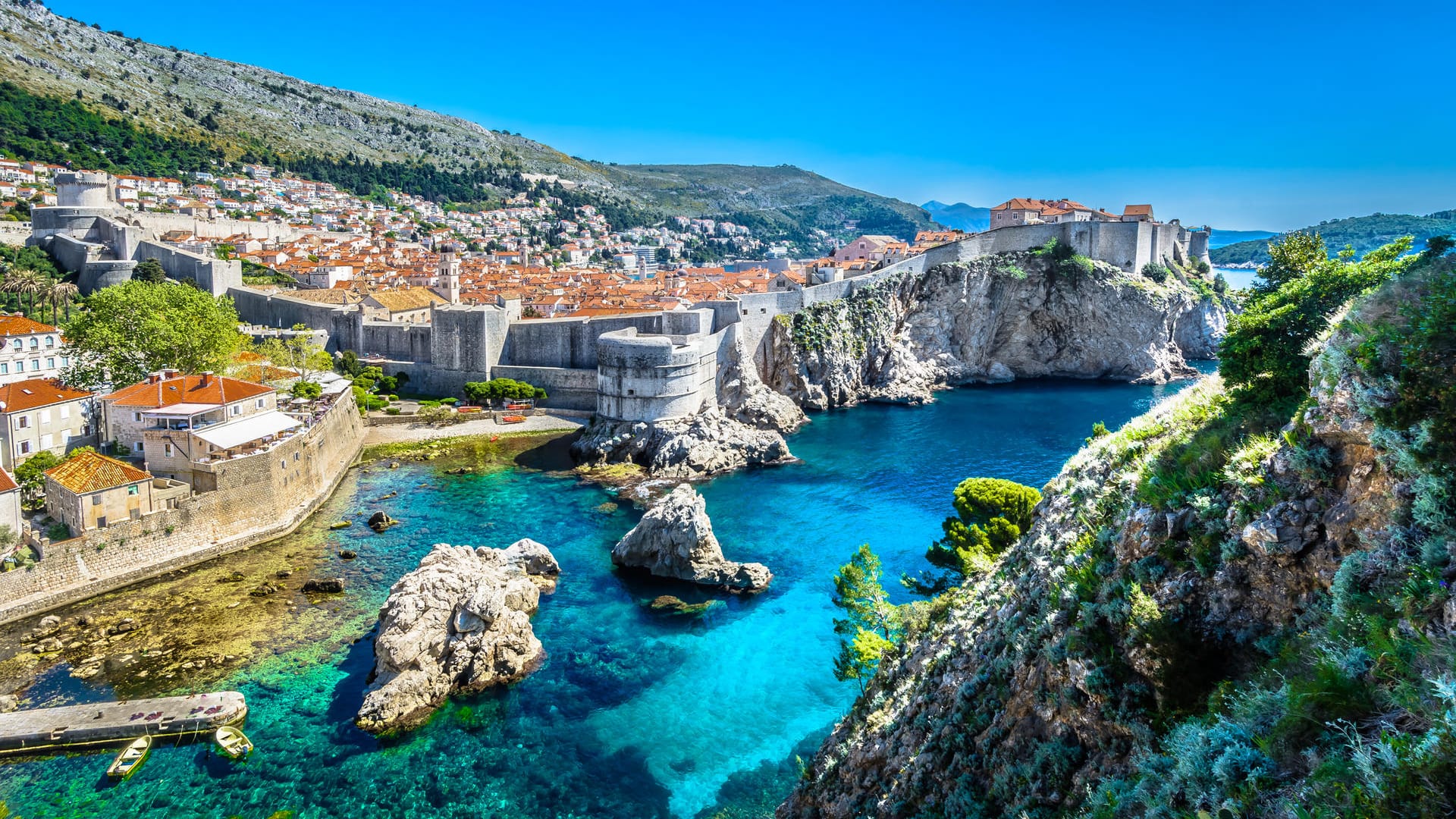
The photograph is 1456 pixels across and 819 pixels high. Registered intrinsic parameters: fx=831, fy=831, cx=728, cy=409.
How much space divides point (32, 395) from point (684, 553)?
52.6ft

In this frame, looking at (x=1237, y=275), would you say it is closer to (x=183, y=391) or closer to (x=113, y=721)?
(x=183, y=391)

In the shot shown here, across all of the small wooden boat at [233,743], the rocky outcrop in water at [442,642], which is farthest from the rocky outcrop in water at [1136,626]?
the small wooden boat at [233,743]

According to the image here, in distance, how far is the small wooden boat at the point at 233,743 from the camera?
12.0m

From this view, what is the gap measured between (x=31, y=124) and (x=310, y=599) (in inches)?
2595

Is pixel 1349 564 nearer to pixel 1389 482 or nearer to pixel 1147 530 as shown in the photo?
pixel 1389 482

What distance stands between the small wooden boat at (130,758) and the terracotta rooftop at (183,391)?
34.0ft

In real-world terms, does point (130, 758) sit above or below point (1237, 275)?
below

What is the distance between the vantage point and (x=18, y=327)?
79.2 feet

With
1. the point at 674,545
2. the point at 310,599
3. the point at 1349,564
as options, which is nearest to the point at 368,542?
the point at 310,599

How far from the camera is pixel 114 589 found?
16719 mm

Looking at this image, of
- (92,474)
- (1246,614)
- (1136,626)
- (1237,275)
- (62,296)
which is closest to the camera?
(1246,614)

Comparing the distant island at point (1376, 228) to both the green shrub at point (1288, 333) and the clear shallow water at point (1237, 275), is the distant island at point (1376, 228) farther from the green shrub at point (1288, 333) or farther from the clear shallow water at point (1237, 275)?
the green shrub at point (1288, 333)

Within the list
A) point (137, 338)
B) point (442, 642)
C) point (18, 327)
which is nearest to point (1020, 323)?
point (442, 642)

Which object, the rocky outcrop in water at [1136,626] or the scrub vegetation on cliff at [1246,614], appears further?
the rocky outcrop in water at [1136,626]
